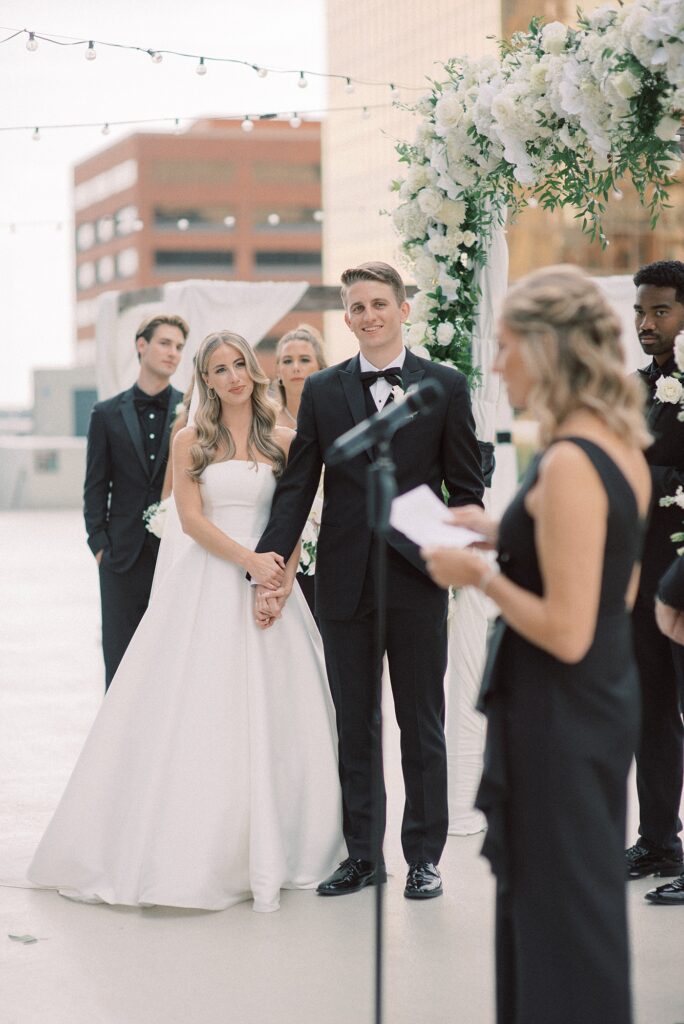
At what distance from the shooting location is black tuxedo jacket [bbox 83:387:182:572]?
6125mm

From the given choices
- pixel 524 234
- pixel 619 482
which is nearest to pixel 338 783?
pixel 619 482

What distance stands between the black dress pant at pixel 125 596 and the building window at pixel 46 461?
2480 centimetres

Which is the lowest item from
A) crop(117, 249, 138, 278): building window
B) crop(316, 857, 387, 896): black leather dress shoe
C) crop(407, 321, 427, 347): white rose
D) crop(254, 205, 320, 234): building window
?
crop(316, 857, 387, 896): black leather dress shoe

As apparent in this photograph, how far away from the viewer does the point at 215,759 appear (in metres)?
4.35

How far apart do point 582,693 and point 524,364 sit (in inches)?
24.6

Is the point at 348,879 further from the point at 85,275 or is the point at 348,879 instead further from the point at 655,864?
the point at 85,275

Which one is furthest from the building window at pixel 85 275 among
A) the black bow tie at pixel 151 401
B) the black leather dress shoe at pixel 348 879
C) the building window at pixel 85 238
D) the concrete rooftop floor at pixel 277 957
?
the black leather dress shoe at pixel 348 879

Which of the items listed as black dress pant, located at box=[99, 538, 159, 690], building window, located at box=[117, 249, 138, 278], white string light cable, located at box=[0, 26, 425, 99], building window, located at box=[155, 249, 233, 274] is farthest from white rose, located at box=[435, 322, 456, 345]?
building window, located at box=[155, 249, 233, 274]

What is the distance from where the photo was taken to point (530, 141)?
4.58 metres

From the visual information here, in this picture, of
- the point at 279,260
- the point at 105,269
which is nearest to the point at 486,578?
the point at 279,260

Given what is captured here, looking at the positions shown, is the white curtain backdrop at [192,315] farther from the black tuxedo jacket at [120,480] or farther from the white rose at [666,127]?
the white rose at [666,127]

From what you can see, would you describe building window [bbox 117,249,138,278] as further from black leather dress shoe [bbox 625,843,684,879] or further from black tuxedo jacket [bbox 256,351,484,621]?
black leather dress shoe [bbox 625,843,684,879]

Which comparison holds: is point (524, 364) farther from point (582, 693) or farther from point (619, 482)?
point (582, 693)

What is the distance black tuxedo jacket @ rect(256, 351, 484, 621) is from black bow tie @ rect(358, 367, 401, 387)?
3cm
